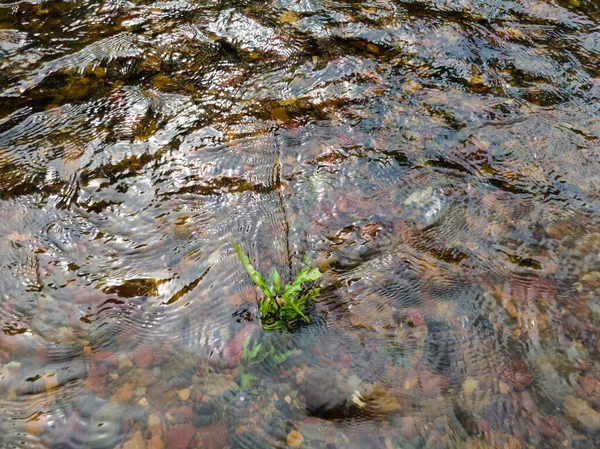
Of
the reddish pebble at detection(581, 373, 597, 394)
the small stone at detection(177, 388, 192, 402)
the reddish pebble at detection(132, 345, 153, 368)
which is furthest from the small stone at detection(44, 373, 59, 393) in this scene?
the reddish pebble at detection(581, 373, 597, 394)

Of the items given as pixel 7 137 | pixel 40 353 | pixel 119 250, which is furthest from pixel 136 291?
pixel 7 137

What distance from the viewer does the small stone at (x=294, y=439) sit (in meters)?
2.32

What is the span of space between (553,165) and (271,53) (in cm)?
257

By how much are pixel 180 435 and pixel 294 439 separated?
22.6 inches

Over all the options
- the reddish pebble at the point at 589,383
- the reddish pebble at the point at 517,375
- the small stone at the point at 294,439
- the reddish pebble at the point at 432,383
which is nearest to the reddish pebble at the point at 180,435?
the small stone at the point at 294,439

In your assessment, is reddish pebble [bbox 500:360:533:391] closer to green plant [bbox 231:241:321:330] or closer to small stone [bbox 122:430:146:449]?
green plant [bbox 231:241:321:330]

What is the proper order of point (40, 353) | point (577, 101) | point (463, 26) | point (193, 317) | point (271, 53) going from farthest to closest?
point (463, 26) < point (271, 53) < point (577, 101) < point (193, 317) < point (40, 353)

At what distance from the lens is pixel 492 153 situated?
11.7ft

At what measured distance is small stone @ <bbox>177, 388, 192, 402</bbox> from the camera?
7.98 ft

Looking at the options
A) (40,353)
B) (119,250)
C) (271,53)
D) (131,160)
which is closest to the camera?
(40,353)

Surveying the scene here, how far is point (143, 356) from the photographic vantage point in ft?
8.43

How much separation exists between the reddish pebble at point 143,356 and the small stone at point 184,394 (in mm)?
251

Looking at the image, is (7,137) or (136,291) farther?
(7,137)

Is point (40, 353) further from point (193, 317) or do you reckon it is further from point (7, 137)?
point (7, 137)
